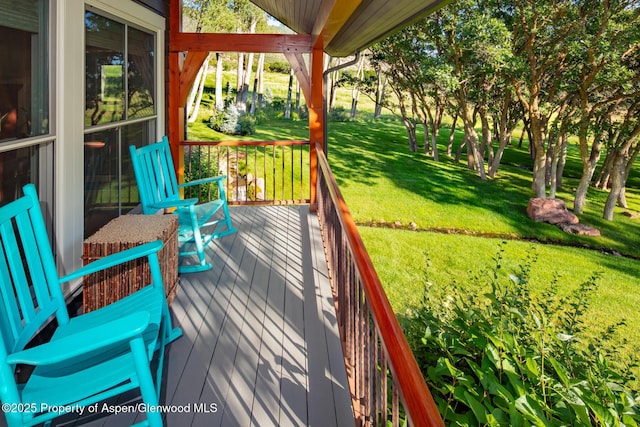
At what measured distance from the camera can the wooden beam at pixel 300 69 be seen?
526cm

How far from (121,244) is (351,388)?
1.36 m

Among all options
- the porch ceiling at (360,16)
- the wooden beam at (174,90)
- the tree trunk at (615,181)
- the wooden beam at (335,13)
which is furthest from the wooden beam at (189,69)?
the tree trunk at (615,181)

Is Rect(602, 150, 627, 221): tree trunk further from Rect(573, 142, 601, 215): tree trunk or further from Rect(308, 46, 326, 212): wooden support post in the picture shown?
Rect(308, 46, 326, 212): wooden support post

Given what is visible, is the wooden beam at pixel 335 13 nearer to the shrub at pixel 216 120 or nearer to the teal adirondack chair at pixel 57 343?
the teal adirondack chair at pixel 57 343

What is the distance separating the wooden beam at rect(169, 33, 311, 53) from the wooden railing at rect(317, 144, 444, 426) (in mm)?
2502

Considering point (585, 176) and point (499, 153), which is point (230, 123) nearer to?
point (499, 153)

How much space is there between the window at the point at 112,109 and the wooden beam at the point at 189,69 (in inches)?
22.6

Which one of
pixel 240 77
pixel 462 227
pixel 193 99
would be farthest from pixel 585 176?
pixel 193 99

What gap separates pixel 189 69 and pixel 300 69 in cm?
108

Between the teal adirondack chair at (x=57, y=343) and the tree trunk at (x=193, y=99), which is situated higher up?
the tree trunk at (x=193, y=99)

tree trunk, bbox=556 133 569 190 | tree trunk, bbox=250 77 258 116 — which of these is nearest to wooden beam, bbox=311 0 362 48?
tree trunk, bbox=556 133 569 190

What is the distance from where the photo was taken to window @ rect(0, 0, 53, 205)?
2.13 meters

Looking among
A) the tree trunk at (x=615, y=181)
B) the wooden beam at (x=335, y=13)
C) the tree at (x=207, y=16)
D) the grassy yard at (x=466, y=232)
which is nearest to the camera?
the wooden beam at (x=335, y=13)

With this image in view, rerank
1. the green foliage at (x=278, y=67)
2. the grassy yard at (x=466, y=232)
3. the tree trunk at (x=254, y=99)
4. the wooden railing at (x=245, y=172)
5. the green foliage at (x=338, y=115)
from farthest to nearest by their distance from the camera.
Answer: the green foliage at (x=278, y=67) < the green foliage at (x=338, y=115) < the tree trunk at (x=254, y=99) < the grassy yard at (x=466, y=232) < the wooden railing at (x=245, y=172)
